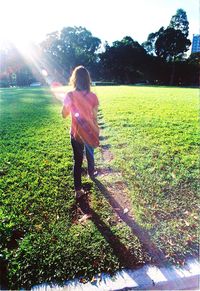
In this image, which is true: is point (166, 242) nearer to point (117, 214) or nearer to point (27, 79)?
point (117, 214)

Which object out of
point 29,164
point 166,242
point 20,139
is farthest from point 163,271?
point 20,139

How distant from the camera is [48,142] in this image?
694 centimetres

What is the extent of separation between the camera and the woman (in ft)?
12.0

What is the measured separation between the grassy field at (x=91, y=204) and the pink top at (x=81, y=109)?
1.21m

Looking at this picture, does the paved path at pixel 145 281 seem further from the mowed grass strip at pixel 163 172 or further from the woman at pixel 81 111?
the woman at pixel 81 111

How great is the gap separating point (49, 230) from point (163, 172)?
8.25 ft

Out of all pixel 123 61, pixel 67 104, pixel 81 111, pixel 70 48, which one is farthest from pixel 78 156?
pixel 70 48

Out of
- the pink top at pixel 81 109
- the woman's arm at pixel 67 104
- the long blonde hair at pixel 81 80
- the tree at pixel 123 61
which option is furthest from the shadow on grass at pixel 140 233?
the tree at pixel 123 61

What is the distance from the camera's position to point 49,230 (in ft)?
11.5

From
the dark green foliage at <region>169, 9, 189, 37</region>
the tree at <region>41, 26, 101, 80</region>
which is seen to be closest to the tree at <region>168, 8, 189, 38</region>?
the dark green foliage at <region>169, 9, 189, 37</region>

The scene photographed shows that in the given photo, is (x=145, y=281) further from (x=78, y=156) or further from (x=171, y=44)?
(x=171, y=44)

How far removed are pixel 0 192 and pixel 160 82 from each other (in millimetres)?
45182

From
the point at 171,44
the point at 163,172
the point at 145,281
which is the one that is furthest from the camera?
the point at 171,44

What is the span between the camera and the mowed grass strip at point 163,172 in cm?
344
